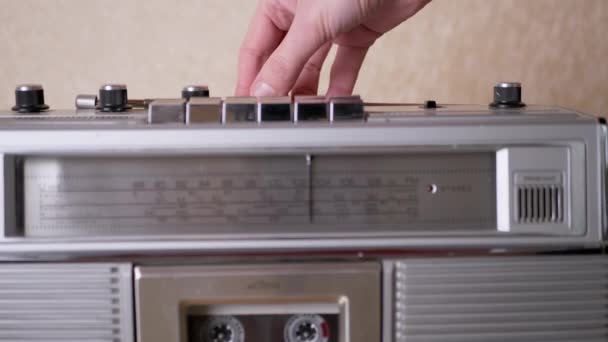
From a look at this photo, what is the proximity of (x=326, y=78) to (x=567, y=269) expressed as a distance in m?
0.46

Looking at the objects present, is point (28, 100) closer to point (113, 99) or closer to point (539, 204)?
point (113, 99)

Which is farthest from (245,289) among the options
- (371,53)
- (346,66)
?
(371,53)

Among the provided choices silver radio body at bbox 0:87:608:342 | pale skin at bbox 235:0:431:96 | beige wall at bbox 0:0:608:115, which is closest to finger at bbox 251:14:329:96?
pale skin at bbox 235:0:431:96

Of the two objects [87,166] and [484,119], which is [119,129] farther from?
[484,119]

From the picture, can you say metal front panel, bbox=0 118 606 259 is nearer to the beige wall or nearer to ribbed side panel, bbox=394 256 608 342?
ribbed side panel, bbox=394 256 608 342

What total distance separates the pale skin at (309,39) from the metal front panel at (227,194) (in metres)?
0.12

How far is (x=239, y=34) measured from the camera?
0.93 meters

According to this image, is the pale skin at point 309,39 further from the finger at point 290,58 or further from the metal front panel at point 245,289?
the metal front panel at point 245,289

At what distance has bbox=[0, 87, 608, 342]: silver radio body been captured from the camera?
0.52m

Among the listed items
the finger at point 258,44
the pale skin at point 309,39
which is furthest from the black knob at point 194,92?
the finger at point 258,44

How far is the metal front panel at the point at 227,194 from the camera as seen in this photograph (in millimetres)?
528

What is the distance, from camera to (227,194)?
529 mm

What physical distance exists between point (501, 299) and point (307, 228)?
0.13m

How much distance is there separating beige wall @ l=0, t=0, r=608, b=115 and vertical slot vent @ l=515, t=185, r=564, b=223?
416mm
